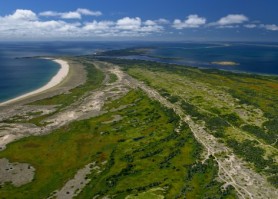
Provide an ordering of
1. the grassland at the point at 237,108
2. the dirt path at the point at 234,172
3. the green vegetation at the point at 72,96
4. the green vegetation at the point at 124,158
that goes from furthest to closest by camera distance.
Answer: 1. the green vegetation at the point at 72,96
2. the grassland at the point at 237,108
3. the green vegetation at the point at 124,158
4. the dirt path at the point at 234,172

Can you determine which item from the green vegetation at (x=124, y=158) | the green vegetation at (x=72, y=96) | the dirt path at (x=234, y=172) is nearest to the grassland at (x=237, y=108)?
the dirt path at (x=234, y=172)

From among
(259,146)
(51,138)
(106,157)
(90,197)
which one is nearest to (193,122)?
(259,146)

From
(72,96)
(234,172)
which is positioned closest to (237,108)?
(234,172)

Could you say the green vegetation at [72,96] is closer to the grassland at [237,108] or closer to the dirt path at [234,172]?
the grassland at [237,108]

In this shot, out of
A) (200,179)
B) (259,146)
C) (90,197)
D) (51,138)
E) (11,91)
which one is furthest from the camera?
(11,91)

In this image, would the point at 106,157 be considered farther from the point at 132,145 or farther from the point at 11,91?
the point at 11,91
